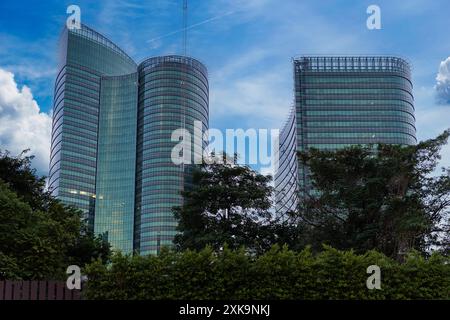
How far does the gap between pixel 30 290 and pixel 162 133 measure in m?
136

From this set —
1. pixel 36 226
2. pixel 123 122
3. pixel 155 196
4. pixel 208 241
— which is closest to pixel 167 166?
pixel 155 196

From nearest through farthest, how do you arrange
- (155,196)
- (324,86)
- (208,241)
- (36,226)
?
(36,226)
(208,241)
(324,86)
(155,196)

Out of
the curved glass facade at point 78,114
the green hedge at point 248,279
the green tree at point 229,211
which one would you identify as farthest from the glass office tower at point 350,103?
the green hedge at point 248,279

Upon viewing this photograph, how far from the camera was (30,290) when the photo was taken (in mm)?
12750

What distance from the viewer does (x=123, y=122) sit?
529ft

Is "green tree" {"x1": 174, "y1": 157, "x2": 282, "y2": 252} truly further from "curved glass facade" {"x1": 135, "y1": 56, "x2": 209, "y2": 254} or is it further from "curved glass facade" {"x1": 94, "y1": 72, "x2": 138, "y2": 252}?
"curved glass facade" {"x1": 94, "y1": 72, "x2": 138, "y2": 252}

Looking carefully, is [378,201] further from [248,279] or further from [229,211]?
[248,279]

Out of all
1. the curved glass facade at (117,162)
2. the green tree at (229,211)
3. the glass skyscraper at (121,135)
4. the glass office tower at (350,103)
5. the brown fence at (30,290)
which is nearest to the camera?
the brown fence at (30,290)

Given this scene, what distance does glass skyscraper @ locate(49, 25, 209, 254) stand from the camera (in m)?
145

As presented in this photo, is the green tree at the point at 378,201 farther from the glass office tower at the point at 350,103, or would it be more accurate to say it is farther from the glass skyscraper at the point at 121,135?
the glass skyscraper at the point at 121,135

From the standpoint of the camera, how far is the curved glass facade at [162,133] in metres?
143

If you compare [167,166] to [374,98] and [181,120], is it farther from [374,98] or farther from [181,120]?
[374,98]

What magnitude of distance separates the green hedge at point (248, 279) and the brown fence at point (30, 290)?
80cm
